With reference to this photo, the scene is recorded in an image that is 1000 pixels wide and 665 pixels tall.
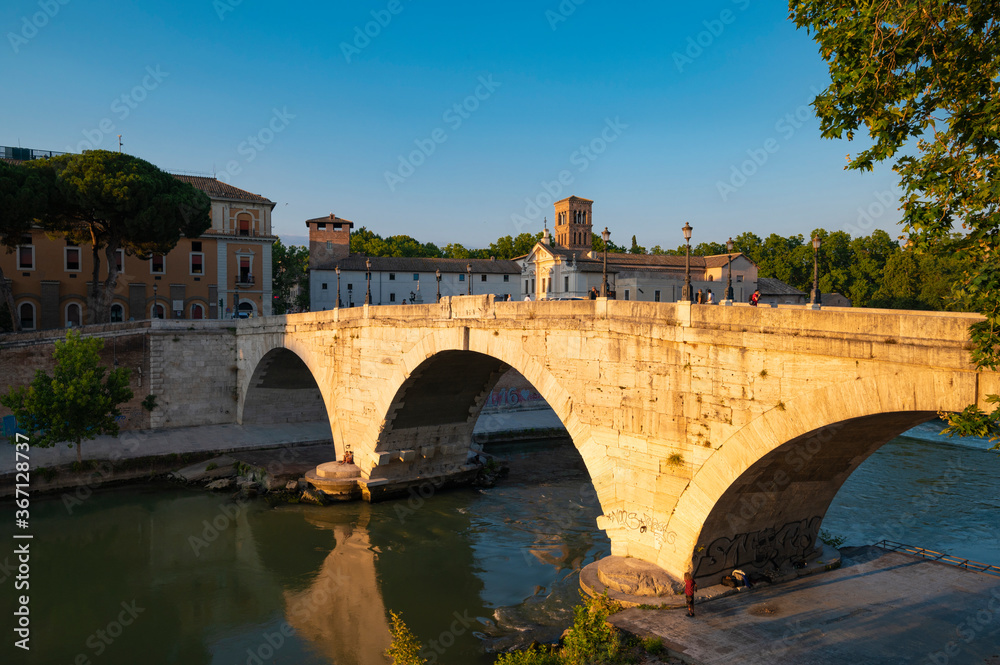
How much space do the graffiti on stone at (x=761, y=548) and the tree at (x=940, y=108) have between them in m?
5.75

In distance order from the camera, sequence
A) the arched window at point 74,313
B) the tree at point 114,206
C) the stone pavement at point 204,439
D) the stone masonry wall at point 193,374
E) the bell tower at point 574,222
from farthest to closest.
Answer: the bell tower at point 574,222, the arched window at point 74,313, the tree at point 114,206, the stone masonry wall at point 193,374, the stone pavement at point 204,439

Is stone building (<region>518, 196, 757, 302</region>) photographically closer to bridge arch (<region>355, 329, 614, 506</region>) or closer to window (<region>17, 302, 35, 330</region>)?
bridge arch (<region>355, 329, 614, 506</region>)

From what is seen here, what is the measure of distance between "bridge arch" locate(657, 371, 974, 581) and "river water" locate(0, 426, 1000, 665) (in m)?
3.47

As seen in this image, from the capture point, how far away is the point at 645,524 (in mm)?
13062

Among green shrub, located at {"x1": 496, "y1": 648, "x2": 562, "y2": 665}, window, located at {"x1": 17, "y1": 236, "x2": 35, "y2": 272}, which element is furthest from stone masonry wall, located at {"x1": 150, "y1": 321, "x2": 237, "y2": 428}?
green shrub, located at {"x1": 496, "y1": 648, "x2": 562, "y2": 665}

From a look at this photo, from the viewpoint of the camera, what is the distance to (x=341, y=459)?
82.2ft

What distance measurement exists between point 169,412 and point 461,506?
17248 millimetres

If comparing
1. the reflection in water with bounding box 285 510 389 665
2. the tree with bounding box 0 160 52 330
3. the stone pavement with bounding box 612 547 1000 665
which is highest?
the tree with bounding box 0 160 52 330

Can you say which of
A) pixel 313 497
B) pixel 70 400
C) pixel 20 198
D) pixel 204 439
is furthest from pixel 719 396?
pixel 20 198

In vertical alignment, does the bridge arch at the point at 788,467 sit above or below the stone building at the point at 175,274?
below

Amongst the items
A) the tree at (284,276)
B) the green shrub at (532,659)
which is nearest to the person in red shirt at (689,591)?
the green shrub at (532,659)

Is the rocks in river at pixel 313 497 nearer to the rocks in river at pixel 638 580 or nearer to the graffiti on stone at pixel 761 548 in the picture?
the rocks in river at pixel 638 580

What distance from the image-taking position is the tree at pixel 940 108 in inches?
293

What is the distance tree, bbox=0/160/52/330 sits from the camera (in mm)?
30828
